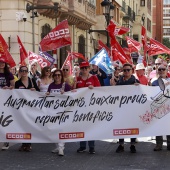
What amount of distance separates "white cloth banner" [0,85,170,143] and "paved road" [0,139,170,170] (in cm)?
35

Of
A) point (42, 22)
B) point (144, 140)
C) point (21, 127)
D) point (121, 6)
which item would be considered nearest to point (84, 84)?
point (21, 127)

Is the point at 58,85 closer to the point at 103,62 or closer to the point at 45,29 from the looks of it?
the point at 103,62

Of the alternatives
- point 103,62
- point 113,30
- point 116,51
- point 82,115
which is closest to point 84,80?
point 82,115

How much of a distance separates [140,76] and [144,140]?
4.63 ft

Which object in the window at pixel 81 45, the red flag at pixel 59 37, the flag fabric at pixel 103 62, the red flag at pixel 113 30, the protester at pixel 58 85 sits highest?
the window at pixel 81 45

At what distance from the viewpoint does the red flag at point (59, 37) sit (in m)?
13.8

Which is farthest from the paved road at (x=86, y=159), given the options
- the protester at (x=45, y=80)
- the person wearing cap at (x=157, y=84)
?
the protester at (x=45, y=80)

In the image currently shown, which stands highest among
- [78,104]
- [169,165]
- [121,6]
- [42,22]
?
[121,6]

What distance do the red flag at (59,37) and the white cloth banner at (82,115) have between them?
382 cm

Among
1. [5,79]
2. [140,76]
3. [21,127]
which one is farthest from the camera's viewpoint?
[140,76]

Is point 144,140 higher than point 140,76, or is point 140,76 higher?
point 140,76

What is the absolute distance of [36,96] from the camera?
1020 centimetres

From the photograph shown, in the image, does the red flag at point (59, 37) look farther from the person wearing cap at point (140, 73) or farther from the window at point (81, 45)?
the window at point (81, 45)

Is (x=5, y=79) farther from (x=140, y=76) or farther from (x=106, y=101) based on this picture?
(x=140, y=76)
